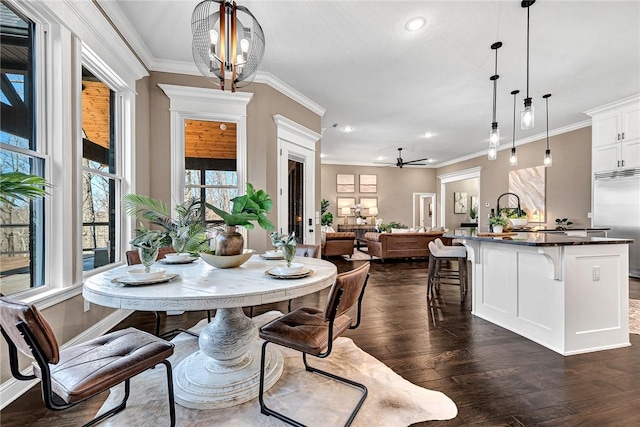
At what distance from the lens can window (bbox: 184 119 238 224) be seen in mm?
3682

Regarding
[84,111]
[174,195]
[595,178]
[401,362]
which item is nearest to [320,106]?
[174,195]

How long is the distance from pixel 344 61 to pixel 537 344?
3559mm

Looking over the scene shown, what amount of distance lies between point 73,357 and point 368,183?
9.80 meters

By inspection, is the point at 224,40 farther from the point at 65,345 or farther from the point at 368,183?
the point at 368,183

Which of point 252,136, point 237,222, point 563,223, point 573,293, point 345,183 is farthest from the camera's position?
point 345,183

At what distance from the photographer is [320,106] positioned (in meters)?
4.96

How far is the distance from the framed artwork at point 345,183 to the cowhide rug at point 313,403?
333 inches

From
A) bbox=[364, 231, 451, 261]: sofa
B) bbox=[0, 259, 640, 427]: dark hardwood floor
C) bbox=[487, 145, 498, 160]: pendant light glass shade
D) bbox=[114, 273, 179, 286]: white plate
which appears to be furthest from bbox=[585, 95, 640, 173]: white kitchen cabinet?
bbox=[114, 273, 179, 286]: white plate

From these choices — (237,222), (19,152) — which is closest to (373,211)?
(237,222)

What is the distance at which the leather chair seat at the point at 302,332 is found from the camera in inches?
58.1

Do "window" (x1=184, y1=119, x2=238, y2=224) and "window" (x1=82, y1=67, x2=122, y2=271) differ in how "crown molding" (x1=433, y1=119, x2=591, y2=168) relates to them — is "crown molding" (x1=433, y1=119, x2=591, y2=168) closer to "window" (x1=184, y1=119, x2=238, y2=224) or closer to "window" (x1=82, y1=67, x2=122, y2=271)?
"window" (x1=184, y1=119, x2=238, y2=224)

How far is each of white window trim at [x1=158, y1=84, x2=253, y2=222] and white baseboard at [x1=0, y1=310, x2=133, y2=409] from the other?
1370 mm

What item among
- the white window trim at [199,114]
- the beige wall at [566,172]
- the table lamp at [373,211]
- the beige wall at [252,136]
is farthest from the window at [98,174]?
the table lamp at [373,211]

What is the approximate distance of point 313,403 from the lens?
1642 millimetres
